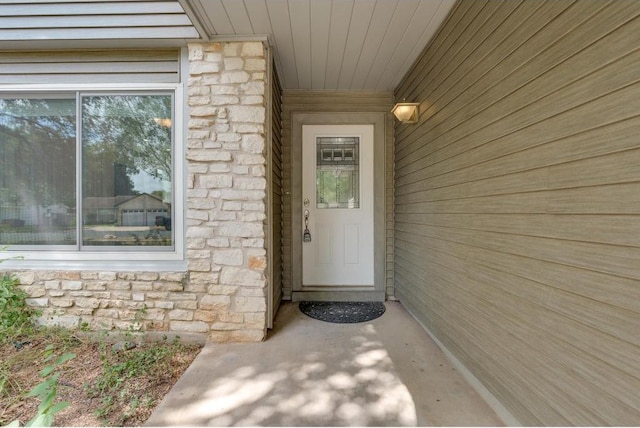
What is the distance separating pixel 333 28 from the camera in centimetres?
206

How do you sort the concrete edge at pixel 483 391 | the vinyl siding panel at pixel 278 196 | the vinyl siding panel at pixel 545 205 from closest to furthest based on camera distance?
the vinyl siding panel at pixel 545 205, the concrete edge at pixel 483 391, the vinyl siding panel at pixel 278 196

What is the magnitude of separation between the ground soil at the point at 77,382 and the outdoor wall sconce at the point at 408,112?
106 inches

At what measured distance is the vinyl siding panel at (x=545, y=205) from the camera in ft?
2.84

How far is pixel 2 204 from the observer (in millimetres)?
2422

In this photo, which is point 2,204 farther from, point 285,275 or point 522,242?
point 522,242

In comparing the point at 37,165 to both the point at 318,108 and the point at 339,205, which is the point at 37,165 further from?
the point at 339,205

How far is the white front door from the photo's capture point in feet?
10.3

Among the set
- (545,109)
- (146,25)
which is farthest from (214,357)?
(146,25)

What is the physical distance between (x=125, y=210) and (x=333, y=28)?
7.64 feet

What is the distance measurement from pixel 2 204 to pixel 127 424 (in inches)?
96.7

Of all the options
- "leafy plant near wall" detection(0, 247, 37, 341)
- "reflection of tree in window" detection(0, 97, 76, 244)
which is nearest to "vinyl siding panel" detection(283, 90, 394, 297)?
"reflection of tree in window" detection(0, 97, 76, 244)

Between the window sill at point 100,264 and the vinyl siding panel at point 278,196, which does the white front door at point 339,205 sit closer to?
the vinyl siding panel at point 278,196

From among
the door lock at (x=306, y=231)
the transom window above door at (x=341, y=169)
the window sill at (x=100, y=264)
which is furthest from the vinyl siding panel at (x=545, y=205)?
the window sill at (x=100, y=264)

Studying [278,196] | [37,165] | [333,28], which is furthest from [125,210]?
[333,28]
